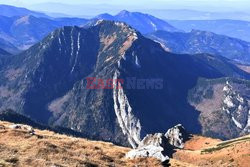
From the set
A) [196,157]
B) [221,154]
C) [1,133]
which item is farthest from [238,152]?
[1,133]

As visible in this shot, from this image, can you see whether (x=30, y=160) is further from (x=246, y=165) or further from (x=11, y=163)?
(x=246, y=165)

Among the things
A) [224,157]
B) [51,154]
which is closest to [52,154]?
[51,154]

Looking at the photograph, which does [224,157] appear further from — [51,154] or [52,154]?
[51,154]

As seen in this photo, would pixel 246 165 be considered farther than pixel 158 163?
Yes

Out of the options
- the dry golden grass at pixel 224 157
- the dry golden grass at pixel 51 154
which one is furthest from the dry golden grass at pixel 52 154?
the dry golden grass at pixel 224 157

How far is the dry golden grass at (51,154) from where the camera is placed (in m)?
60.8

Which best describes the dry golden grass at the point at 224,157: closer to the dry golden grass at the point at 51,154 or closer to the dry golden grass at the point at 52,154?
the dry golden grass at the point at 52,154

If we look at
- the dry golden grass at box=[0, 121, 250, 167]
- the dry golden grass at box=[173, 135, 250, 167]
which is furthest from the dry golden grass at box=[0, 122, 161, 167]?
the dry golden grass at box=[173, 135, 250, 167]

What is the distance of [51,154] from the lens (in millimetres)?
67875

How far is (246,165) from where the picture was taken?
113375mm

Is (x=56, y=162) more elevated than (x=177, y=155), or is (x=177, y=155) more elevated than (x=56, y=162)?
(x=56, y=162)

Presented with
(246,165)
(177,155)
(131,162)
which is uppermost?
(131,162)

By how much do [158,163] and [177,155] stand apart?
88.0 meters

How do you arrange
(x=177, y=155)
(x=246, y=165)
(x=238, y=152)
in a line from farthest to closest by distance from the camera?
(x=177, y=155) < (x=238, y=152) < (x=246, y=165)
